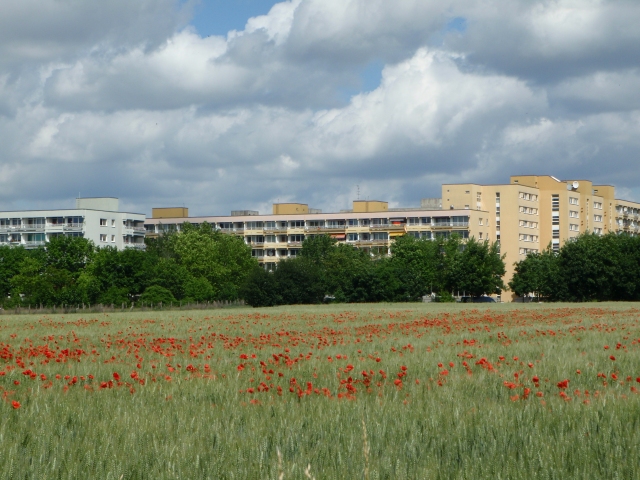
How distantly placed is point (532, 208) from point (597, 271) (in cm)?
6572

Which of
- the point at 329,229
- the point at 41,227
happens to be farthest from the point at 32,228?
the point at 329,229

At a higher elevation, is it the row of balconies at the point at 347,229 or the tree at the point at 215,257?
the row of balconies at the point at 347,229

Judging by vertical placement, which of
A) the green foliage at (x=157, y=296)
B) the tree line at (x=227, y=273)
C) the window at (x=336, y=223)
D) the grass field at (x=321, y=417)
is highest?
the window at (x=336, y=223)

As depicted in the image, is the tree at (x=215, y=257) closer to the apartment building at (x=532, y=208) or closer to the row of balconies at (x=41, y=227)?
the row of balconies at (x=41, y=227)

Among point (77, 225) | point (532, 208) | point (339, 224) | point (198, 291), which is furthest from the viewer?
point (339, 224)

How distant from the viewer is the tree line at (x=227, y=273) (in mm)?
101312

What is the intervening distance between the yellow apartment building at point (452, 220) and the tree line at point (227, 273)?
21.7 metres

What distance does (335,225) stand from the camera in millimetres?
175625

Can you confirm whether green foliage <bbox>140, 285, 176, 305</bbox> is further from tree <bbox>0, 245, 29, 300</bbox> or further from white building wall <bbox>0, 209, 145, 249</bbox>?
white building wall <bbox>0, 209, 145, 249</bbox>

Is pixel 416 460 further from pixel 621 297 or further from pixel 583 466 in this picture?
pixel 621 297

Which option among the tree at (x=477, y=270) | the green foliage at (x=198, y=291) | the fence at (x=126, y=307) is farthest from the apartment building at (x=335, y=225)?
the fence at (x=126, y=307)

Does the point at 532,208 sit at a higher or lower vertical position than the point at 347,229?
higher

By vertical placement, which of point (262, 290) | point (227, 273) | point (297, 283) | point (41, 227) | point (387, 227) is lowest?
point (262, 290)

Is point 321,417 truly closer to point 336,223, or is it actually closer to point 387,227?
point 387,227
